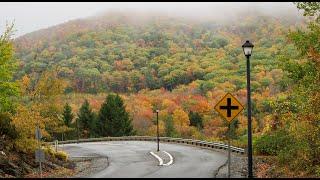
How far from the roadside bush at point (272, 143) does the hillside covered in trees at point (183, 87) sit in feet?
0.23

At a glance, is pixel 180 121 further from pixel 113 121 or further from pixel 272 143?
pixel 272 143

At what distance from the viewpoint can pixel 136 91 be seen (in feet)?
543

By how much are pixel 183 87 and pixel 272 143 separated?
123m

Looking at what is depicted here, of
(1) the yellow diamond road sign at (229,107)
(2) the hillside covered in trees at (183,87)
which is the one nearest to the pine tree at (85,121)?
(2) the hillside covered in trees at (183,87)

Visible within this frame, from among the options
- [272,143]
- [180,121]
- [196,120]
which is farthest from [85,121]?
[272,143]

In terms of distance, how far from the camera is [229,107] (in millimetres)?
19688

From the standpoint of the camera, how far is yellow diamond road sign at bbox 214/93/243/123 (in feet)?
64.3

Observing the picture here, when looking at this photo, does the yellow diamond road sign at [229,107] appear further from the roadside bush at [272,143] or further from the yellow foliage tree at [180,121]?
the yellow foliage tree at [180,121]

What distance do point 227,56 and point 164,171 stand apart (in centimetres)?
15159

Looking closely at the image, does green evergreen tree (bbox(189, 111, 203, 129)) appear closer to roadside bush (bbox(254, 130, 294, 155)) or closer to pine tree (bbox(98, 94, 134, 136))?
pine tree (bbox(98, 94, 134, 136))

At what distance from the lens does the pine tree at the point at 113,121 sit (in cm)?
8181

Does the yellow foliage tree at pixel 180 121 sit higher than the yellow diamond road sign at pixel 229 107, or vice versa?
the yellow diamond road sign at pixel 229 107

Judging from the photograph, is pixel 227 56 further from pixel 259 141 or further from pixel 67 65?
pixel 259 141

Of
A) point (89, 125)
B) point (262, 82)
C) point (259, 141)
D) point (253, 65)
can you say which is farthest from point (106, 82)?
point (259, 141)
